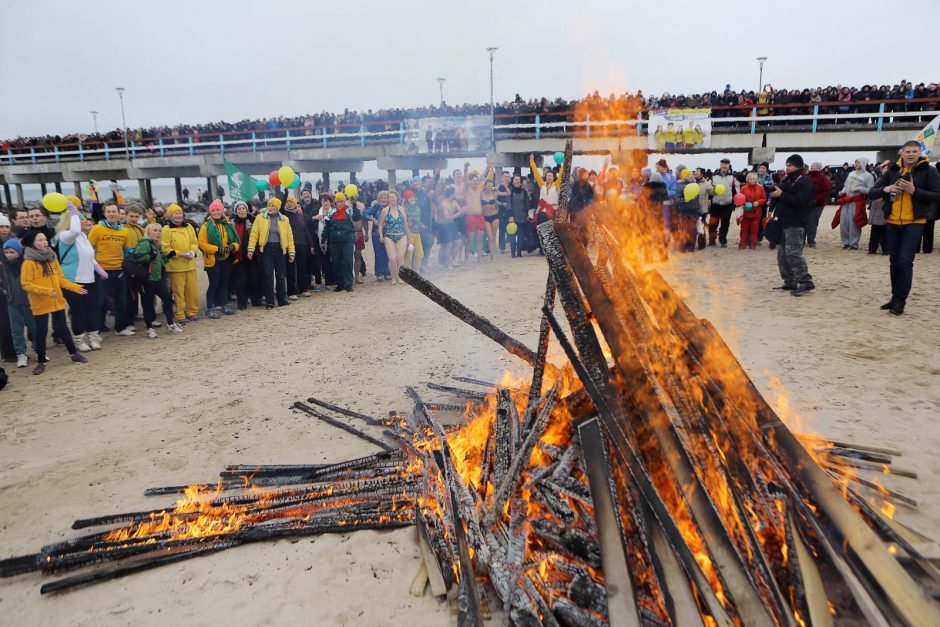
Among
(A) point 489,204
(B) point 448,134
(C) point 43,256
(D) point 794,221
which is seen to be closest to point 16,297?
(C) point 43,256

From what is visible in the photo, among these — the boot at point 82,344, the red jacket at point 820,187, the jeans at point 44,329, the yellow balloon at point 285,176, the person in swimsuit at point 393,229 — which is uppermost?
the yellow balloon at point 285,176

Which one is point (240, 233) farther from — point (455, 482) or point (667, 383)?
point (667, 383)

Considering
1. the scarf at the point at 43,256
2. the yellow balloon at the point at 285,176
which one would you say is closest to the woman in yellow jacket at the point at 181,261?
the scarf at the point at 43,256

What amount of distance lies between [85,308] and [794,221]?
34.2 feet

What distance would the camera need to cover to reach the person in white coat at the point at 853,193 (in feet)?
37.9

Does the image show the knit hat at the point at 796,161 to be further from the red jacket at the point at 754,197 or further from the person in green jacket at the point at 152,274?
the person in green jacket at the point at 152,274

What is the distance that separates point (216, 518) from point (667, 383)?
2982 mm

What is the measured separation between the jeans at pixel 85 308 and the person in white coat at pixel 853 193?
46.7ft

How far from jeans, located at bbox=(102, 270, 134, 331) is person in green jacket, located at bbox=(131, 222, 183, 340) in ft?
0.86

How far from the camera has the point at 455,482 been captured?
3285mm

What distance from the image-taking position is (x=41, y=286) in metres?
6.51

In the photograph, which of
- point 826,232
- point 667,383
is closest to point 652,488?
point 667,383

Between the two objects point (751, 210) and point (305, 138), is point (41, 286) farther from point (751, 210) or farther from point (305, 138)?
point (305, 138)

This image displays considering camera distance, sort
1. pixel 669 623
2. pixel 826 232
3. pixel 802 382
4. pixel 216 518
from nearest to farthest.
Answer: pixel 669 623
pixel 216 518
pixel 802 382
pixel 826 232
